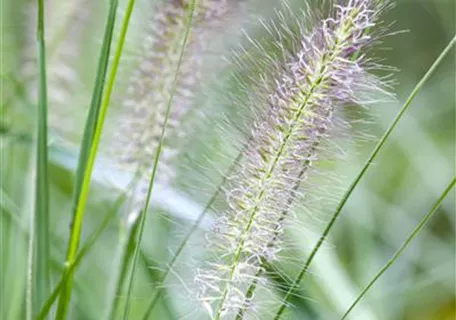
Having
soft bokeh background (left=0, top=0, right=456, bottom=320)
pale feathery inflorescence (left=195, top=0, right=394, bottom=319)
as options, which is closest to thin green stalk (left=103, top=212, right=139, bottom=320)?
soft bokeh background (left=0, top=0, right=456, bottom=320)

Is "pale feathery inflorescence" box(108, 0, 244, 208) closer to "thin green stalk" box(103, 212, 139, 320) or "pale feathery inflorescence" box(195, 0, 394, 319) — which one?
"thin green stalk" box(103, 212, 139, 320)

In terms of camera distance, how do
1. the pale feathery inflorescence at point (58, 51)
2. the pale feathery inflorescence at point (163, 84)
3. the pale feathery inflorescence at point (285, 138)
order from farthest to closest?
1. the pale feathery inflorescence at point (58, 51)
2. the pale feathery inflorescence at point (163, 84)
3. the pale feathery inflorescence at point (285, 138)

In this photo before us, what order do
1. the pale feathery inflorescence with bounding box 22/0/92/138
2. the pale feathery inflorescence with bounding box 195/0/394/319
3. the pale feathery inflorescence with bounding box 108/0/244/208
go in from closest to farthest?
1. the pale feathery inflorescence with bounding box 195/0/394/319
2. the pale feathery inflorescence with bounding box 108/0/244/208
3. the pale feathery inflorescence with bounding box 22/0/92/138

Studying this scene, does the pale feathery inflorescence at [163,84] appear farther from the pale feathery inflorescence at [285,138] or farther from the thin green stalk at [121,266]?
the pale feathery inflorescence at [285,138]

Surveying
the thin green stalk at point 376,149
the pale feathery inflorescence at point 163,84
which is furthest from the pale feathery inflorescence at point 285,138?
the pale feathery inflorescence at point 163,84

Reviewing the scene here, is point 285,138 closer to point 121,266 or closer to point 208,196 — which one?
point 208,196

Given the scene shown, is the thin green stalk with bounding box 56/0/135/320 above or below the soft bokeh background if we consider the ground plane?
below

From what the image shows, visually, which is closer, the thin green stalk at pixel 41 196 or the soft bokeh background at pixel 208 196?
the thin green stalk at pixel 41 196

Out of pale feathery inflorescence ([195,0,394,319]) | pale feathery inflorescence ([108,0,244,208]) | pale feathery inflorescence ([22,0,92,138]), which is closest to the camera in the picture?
pale feathery inflorescence ([195,0,394,319])

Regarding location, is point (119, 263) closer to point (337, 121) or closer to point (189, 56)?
point (189, 56)

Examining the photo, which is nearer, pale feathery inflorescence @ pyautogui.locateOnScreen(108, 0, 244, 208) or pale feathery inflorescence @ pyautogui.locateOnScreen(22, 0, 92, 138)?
pale feathery inflorescence @ pyautogui.locateOnScreen(108, 0, 244, 208)
